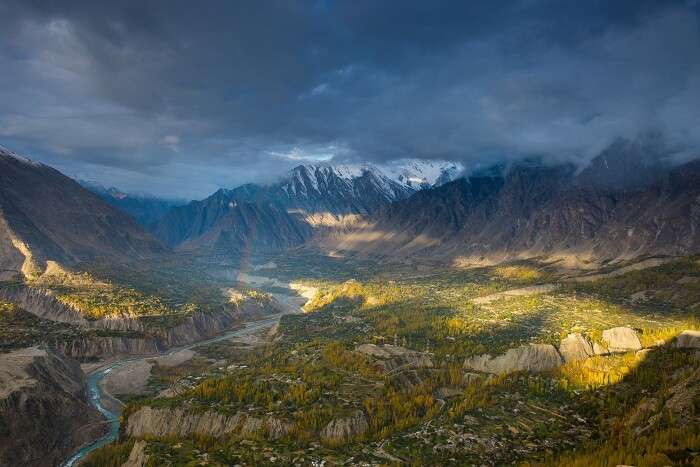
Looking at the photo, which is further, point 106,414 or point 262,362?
point 262,362

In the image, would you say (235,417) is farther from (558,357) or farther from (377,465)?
(558,357)

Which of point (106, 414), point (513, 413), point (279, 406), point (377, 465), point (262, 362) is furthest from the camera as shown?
point (262, 362)

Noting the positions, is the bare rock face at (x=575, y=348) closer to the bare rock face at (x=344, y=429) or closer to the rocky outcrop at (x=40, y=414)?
the bare rock face at (x=344, y=429)

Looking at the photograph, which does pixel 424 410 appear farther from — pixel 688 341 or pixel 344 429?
pixel 688 341

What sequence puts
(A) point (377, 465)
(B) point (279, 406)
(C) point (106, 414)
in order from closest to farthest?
(A) point (377, 465) < (B) point (279, 406) < (C) point (106, 414)

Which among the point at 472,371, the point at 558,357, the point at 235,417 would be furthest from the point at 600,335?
the point at 235,417

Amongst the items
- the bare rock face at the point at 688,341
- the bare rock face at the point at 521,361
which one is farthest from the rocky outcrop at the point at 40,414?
the bare rock face at the point at 688,341

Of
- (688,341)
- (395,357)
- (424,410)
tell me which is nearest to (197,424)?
(424,410)
